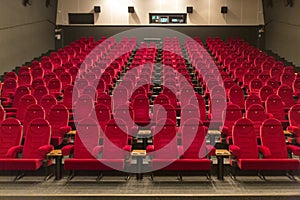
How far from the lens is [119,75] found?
38.5 ft

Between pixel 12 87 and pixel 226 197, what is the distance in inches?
243

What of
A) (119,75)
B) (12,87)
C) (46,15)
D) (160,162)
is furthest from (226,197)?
(46,15)

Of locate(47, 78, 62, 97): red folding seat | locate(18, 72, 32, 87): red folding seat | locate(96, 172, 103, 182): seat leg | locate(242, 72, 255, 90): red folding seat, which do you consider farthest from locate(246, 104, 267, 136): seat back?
locate(18, 72, 32, 87): red folding seat

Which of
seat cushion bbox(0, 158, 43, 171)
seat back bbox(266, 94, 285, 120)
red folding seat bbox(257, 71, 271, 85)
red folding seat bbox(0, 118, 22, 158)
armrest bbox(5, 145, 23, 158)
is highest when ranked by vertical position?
red folding seat bbox(257, 71, 271, 85)

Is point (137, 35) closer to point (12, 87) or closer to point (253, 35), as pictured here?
point (253, 35)

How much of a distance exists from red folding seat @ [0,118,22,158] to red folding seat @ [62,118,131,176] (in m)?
0.81

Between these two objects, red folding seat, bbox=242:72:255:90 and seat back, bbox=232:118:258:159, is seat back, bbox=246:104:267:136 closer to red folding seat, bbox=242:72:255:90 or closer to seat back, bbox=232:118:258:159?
seat back, bbox=232:118:258:159

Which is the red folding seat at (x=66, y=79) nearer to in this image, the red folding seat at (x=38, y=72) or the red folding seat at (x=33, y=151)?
the red folding seat at (x=38, y=72)

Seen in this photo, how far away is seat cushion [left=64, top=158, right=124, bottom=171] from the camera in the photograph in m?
5.51

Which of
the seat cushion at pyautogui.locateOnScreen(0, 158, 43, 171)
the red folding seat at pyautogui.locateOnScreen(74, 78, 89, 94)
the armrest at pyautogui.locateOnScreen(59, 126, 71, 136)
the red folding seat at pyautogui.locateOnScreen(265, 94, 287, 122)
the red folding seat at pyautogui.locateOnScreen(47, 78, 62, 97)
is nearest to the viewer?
the seat cushion at pyautogui.locateOnScreen(0, 158, 43, 171)

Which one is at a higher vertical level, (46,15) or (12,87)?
(46,15)

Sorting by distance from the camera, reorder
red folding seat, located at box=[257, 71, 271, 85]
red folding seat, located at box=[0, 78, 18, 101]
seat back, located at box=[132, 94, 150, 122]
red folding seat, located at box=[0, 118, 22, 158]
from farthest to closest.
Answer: red folding seat, located at box=[257, 71, 271, 85], red folding seat, located at box=[0, 78, 18, 101], seat back, located at box=[132, 94, 150, 122], red folding seat, located at box=[0, 118, 22, 158]

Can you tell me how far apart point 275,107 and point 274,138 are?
180 cm

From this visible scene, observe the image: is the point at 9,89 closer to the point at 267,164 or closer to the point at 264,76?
the point at 264,76
